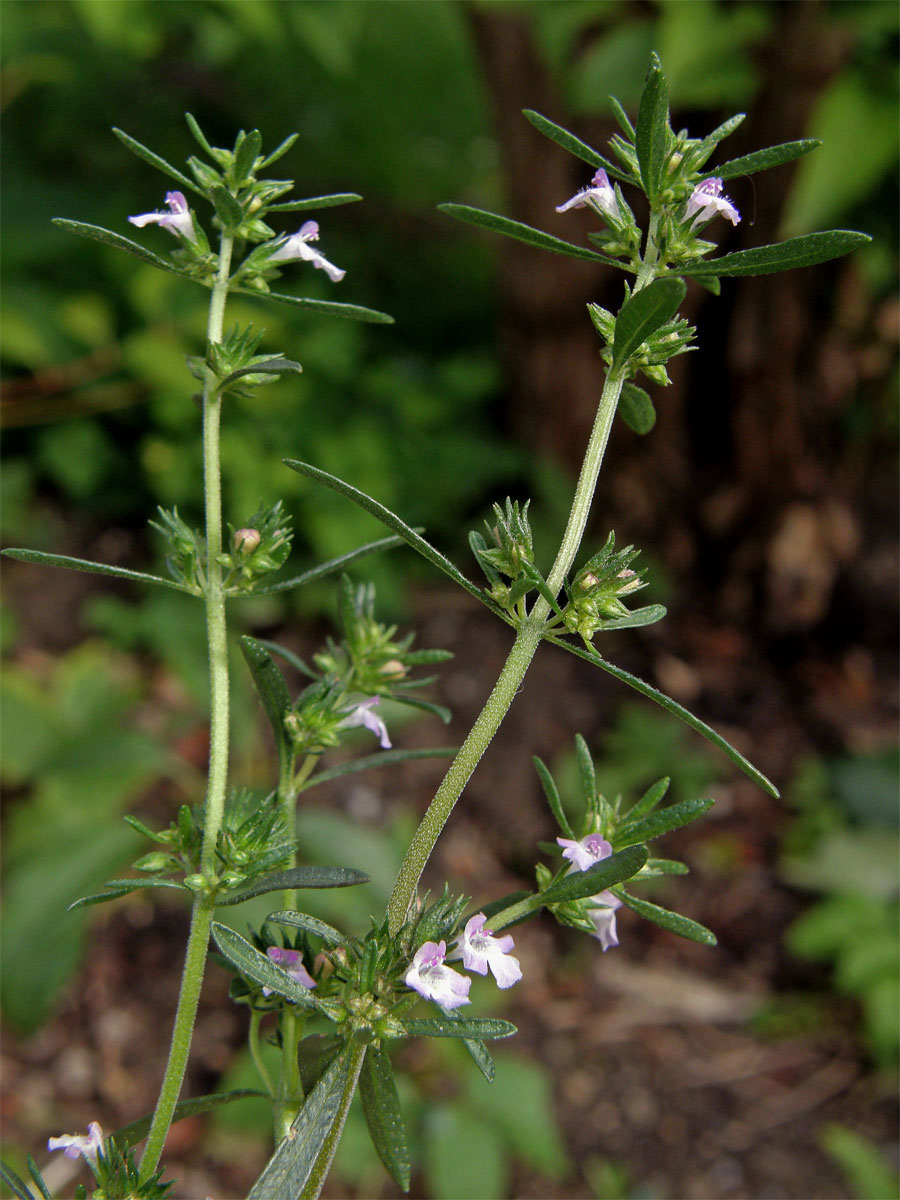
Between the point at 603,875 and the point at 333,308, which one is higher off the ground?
the point at 333,308

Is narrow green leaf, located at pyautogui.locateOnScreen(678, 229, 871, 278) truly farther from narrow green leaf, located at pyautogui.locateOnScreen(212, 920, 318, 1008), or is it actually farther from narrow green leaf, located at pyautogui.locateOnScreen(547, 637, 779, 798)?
narrow green leaf, located at pyautogui.locateOnScreen(212, 920, 318, 1008)

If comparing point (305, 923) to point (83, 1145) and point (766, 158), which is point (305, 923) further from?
point (766, 158)

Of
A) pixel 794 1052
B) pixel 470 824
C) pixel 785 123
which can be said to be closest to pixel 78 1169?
pixel 470 824

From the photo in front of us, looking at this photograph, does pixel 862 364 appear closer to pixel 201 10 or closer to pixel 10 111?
pixel 201 10

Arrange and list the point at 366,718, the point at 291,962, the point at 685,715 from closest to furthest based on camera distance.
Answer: the point at 685,715
the point at 291,962
the point at 366,718

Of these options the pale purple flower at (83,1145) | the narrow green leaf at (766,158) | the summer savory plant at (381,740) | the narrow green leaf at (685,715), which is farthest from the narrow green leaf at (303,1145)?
the narrow green leaf at (766,158)

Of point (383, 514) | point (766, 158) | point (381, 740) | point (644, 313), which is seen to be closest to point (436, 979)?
point (381, 740)

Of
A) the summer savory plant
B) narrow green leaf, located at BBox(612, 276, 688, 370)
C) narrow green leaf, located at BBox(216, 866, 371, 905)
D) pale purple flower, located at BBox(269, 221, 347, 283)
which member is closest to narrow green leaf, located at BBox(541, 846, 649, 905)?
the summer savory plant
